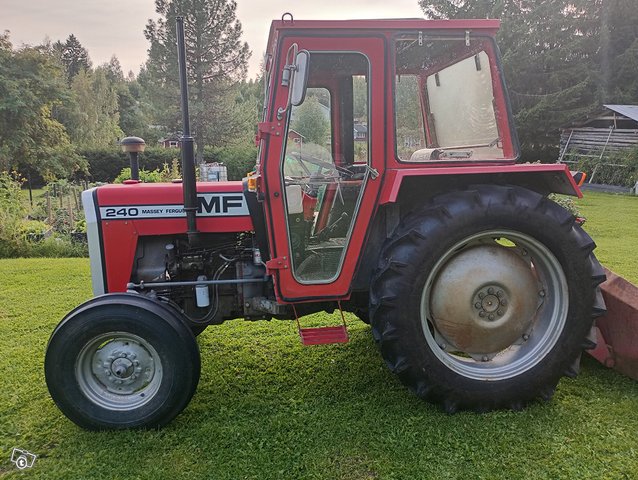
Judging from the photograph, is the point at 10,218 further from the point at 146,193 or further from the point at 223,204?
the point at 223,204

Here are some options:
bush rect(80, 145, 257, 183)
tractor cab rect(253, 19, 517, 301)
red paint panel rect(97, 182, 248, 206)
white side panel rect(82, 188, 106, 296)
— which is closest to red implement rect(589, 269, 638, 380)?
tractor cab rect(253, 19, 517, 301)

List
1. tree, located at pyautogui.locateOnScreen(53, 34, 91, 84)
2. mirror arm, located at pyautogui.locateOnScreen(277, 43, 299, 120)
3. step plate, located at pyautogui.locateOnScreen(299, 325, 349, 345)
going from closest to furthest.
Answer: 1. mirror arm, located at pyautogui.locateOnScreen(277, 43, 299, 120)
2. step plate, located at pyautogui.locateOnScreen(299, 325, 349, 345)
3. tree, located at pyautogui.locateOnScreen(53, 34, 91, 84)

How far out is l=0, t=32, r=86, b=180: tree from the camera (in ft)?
60.3

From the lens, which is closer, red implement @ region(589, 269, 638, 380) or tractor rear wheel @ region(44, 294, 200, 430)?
tractor rear wheel @ region(44, 294, 200, 430)

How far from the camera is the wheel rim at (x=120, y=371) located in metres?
2.92

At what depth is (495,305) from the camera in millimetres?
3084

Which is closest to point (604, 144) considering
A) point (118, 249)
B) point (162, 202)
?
point (162, 202)

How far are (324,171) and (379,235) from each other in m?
0.53

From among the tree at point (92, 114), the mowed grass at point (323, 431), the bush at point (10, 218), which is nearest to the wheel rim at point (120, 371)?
the mowed grass at point (323, 431)

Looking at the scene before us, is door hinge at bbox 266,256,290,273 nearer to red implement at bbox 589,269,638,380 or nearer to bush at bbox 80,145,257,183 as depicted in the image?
red implement at bbox 589,269,638,380

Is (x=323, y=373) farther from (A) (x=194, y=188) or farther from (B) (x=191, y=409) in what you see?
(A) (x=194, y=188)

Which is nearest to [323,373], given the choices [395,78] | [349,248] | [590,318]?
[349,248]

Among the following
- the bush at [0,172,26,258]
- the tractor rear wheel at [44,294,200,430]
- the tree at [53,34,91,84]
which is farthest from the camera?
the tree at [53,34,91,84]

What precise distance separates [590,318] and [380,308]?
1277 millimetres
